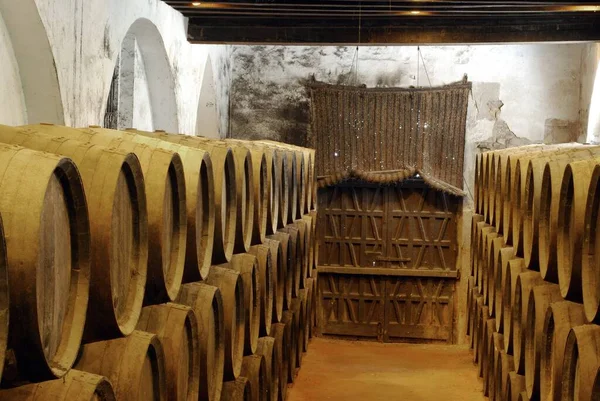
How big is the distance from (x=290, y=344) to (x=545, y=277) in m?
3.73

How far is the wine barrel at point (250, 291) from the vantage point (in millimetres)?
4770

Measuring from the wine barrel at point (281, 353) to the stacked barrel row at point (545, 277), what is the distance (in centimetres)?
175

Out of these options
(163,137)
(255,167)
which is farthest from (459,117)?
(163,137)

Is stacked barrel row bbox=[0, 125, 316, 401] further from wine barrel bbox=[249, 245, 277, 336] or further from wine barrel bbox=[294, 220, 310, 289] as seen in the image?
wine barrel bbox=[294, 220, 310, 289]

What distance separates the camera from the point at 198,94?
9961 mm

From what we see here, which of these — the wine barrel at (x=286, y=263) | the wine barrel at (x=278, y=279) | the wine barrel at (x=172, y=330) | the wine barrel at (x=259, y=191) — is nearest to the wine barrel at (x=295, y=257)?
the wine barrel at (x=286, y=263)

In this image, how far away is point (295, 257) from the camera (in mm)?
7547

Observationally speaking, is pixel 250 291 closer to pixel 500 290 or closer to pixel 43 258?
pixel 500 290

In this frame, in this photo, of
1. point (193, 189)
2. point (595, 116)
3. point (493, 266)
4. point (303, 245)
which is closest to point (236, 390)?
point (193, 189)

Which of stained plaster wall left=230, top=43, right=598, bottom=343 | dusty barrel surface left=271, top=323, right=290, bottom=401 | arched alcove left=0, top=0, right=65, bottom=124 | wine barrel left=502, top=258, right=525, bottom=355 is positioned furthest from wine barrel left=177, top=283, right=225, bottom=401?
stained plaster wall left=230, top=43, right=598, bottom=343

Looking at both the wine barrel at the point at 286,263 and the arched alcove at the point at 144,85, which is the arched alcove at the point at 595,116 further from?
the arched alcove at the point at 144,85

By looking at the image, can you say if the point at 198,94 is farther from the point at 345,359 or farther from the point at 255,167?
the point at 255,167

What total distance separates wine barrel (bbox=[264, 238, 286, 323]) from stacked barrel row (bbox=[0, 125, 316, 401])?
205mm

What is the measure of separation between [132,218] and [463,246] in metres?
8.67
